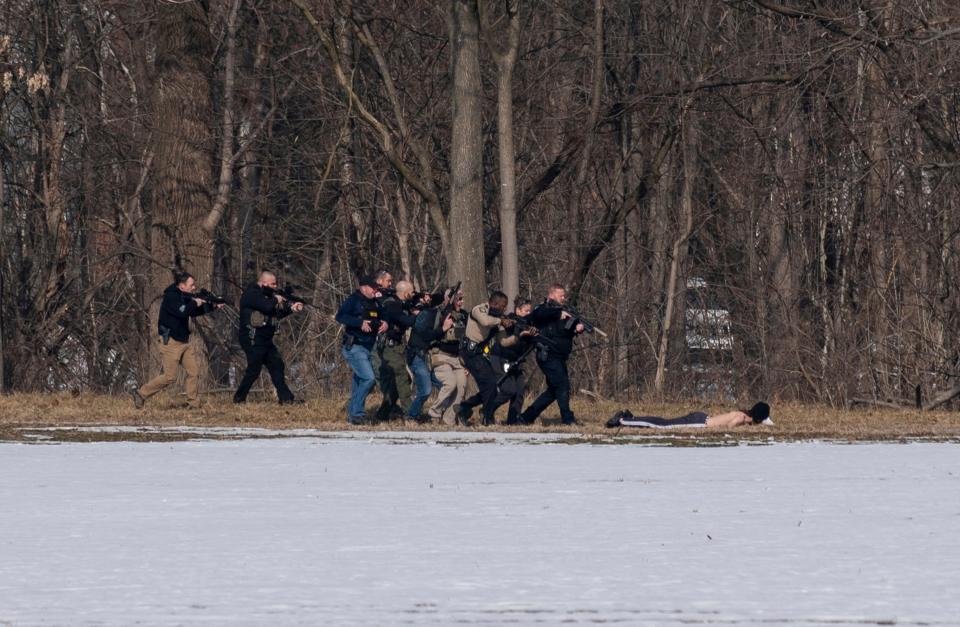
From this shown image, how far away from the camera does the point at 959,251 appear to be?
27.8 m

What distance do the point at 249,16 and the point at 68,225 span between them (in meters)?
5.47

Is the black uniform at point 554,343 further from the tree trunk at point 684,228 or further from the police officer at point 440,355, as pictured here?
the tree trunk at point 684,228

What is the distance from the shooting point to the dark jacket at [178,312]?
2267 centimetres

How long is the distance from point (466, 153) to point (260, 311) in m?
4.07

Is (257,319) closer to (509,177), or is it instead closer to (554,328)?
(509,177)

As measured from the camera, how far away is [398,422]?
69.6 feet

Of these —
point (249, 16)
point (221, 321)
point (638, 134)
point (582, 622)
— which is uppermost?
point (249, 16)

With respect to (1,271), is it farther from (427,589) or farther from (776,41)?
(427,589)

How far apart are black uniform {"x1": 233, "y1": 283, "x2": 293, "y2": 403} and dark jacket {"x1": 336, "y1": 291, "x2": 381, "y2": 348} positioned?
8.07 ft

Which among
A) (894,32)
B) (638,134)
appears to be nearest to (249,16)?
(638,134)

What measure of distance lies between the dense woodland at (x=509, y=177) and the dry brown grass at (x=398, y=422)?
9.70ft

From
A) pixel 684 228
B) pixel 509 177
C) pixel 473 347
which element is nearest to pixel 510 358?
pixel 473 347

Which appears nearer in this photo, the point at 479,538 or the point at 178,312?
the point at 479,538

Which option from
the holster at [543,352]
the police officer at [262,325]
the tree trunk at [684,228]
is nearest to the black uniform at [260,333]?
the police officer at [262,325]
